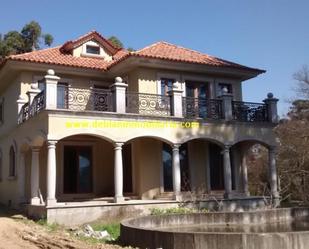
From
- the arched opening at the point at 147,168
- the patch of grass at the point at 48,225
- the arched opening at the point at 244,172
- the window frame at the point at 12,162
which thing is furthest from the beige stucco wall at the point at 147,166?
the window frame at the point at 12,162

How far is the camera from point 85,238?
14117 millimetres

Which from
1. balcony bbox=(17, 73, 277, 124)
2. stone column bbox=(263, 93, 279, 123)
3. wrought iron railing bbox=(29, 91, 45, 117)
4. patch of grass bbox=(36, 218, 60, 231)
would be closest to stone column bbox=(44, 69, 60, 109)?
balcony bbox=(17, 73, 277, 124)

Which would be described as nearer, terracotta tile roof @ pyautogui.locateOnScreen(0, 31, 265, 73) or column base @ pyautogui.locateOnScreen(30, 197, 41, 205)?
column base @ pyautogui.locateOnScreen(30, 197, 41, 205)

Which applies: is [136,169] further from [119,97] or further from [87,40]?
[87,40]

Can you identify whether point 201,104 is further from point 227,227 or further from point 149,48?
point 227,227

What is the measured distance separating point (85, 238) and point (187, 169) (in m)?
8.64

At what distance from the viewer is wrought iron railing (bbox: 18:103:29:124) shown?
20.2 meters

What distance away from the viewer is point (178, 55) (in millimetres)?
22359

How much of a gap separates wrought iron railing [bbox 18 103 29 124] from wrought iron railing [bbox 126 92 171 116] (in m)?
4.53

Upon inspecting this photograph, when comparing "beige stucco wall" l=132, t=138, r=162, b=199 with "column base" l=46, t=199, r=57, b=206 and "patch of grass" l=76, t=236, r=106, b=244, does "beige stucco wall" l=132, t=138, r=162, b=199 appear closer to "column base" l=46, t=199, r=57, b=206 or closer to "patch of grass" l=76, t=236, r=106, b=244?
→ "column base" l=46, t=199, r=57, b=206

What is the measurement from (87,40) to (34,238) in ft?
42.6

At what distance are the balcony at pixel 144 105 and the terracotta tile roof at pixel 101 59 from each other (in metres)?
1.75

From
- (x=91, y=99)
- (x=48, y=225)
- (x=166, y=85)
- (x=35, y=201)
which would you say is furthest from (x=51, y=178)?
(x=166, y=85)

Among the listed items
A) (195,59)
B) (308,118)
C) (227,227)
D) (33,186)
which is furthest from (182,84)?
(308,118)
